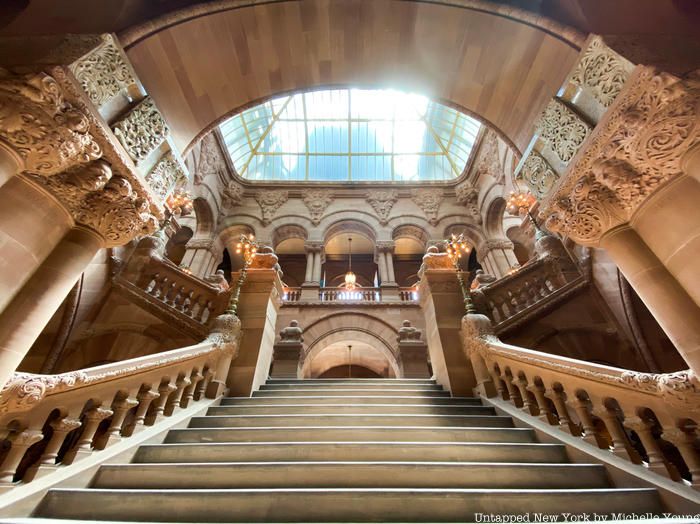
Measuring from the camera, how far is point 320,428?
308 centimetres

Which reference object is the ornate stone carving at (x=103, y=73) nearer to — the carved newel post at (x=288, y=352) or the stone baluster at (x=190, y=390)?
the stone baluster at (x=190, y=390)

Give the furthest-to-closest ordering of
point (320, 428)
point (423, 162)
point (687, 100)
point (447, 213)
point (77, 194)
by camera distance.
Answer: point (423, 162), point (447, 213), point (320, 428), point (77, 194), point (687, 100)

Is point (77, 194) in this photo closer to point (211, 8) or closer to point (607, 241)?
point (211, 8)

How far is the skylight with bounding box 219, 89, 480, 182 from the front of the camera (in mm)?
14688

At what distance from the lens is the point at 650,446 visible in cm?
227

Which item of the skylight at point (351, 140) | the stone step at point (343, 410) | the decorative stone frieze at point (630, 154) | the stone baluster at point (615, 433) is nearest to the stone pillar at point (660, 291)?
the decorative stone frieze at point (630, 154)

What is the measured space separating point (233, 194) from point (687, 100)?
14694 millimetres

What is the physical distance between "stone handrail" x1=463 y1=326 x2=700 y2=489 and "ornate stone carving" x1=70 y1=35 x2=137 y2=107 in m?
4.83

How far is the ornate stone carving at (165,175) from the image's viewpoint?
10.5 ft

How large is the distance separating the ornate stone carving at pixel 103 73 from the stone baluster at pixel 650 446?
16.5ft

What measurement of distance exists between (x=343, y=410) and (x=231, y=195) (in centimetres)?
1295

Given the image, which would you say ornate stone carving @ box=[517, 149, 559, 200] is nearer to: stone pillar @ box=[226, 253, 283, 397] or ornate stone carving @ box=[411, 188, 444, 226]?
stone pillar @ box=[226, 253, 283, 397]

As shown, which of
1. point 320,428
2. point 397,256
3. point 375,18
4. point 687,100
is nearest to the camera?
point 687,100

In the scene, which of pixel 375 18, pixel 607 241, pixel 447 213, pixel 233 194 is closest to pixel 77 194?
pixel 375 18
